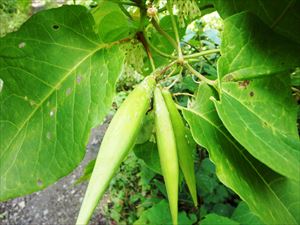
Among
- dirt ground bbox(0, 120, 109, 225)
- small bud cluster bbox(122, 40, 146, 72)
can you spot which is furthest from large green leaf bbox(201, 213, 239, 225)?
dirt ground bbox(0, 120, 109, 225)

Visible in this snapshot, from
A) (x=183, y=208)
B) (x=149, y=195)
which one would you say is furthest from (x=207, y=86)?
(x=149, y=195)

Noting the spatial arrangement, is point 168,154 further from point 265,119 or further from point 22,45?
point 22,45

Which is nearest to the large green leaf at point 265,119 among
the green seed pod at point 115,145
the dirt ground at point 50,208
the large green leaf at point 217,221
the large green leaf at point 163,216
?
the green seed pod at point 115,145

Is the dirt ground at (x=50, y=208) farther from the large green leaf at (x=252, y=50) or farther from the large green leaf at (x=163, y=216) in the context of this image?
the large green leaf at (x=252, y=50)

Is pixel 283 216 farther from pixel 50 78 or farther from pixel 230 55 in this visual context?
pixel 50 78

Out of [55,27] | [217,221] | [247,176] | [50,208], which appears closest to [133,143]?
[247,176]
